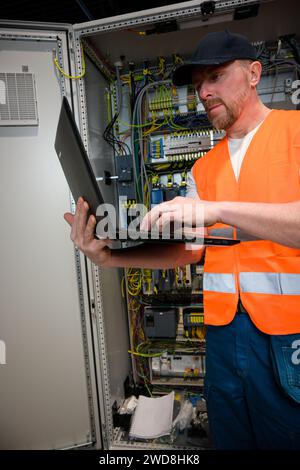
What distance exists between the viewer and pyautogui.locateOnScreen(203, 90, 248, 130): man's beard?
1.07 meters

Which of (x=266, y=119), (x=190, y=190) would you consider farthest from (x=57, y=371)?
(x=266, y=119)

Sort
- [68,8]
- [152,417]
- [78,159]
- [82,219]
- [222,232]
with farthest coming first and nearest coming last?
[68,8], [152,417], [222,232], [82,219], [78,159]

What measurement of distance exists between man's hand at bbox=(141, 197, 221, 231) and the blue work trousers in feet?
1.69

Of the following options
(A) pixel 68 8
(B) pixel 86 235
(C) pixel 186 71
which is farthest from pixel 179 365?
(A) pixel 68 8

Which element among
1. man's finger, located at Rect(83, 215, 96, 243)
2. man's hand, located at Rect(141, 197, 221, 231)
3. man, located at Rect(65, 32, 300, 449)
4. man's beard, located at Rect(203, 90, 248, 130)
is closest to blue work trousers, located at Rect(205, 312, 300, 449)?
man, located at Rect(65, 32, 300, 449)

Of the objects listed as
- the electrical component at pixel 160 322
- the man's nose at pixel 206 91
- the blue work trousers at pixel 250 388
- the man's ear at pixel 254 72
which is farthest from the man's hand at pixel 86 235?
the electrical component at pixel 160 322

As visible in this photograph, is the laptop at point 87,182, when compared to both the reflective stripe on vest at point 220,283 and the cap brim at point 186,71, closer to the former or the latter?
the reflective stripe on vest at point 220,283

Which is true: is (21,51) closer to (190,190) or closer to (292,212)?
(190,190)

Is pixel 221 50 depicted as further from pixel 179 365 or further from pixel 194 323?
pixel 179 365

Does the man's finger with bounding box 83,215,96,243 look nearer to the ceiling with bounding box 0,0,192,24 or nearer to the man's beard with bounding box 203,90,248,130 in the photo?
the man's beard with bounding box 203,90,248,130

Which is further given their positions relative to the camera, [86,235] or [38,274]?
[38,274]

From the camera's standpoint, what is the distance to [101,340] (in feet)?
5.54

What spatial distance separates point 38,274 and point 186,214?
3.83 feet

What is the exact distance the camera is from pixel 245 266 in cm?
107
